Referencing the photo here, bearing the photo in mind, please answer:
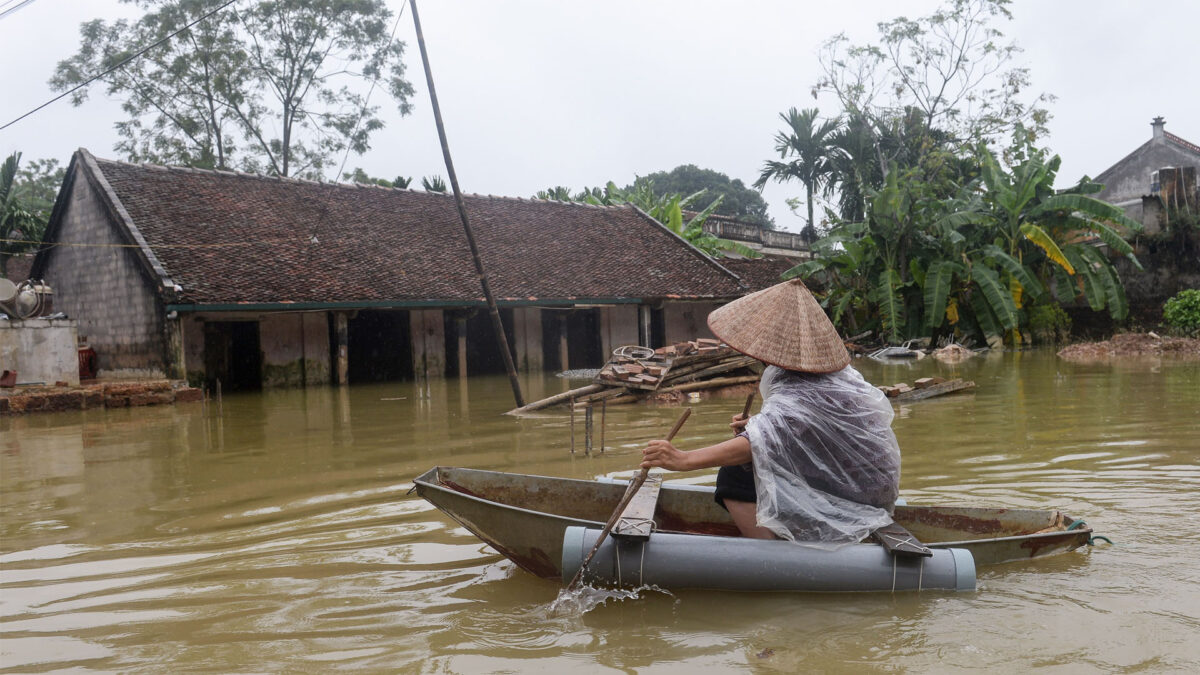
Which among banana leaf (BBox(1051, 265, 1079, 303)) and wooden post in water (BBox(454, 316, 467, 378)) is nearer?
wooden post in water (BBox(454, 316, 467, 378))

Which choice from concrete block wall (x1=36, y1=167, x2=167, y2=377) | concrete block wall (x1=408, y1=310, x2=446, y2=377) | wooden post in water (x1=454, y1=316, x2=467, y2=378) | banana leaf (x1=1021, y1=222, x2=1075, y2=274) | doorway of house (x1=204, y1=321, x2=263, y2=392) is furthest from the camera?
banana leaf (x1=1021, y1=222, x2=1075, y2=274)

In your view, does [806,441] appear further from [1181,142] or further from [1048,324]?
[1181,142]

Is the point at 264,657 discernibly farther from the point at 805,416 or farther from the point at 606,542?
the point at 805,416

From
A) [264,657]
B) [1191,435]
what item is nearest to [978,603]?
[264,657]

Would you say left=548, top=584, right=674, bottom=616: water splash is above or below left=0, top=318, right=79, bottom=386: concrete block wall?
below

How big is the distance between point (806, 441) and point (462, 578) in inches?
67.8

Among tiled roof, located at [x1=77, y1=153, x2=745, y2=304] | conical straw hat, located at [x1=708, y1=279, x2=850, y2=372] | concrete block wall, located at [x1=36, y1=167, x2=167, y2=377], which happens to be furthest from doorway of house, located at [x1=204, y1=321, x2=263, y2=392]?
conical straw hat, located at [x1=708, y1=279, x2=850, y2=372]

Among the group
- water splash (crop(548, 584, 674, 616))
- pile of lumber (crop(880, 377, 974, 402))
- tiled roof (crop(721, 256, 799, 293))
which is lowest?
water splash (crop(548, 584, 674, 616))

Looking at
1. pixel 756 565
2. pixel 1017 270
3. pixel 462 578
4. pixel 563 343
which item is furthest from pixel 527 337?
pixel 756 565

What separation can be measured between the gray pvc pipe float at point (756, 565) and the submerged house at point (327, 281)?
42.0 feet

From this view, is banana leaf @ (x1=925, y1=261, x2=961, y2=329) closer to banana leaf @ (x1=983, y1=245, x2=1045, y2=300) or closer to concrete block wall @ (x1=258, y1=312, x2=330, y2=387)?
banana leaf @ (x1=983, y1=245, x2=1045, y2=300)

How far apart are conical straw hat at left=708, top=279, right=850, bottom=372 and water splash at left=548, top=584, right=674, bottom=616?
3.67ft

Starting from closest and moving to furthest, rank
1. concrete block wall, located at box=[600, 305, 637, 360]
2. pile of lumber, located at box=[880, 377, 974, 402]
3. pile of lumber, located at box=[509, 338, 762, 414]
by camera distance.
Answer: pile of lumber, located at box=[880, 377, 974, 402], pile of lumber, located at box=[509, 338, 762, 414], concrete block wall, located at box=[600, 305, 637, 360]

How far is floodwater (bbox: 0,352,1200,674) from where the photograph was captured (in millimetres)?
3357
